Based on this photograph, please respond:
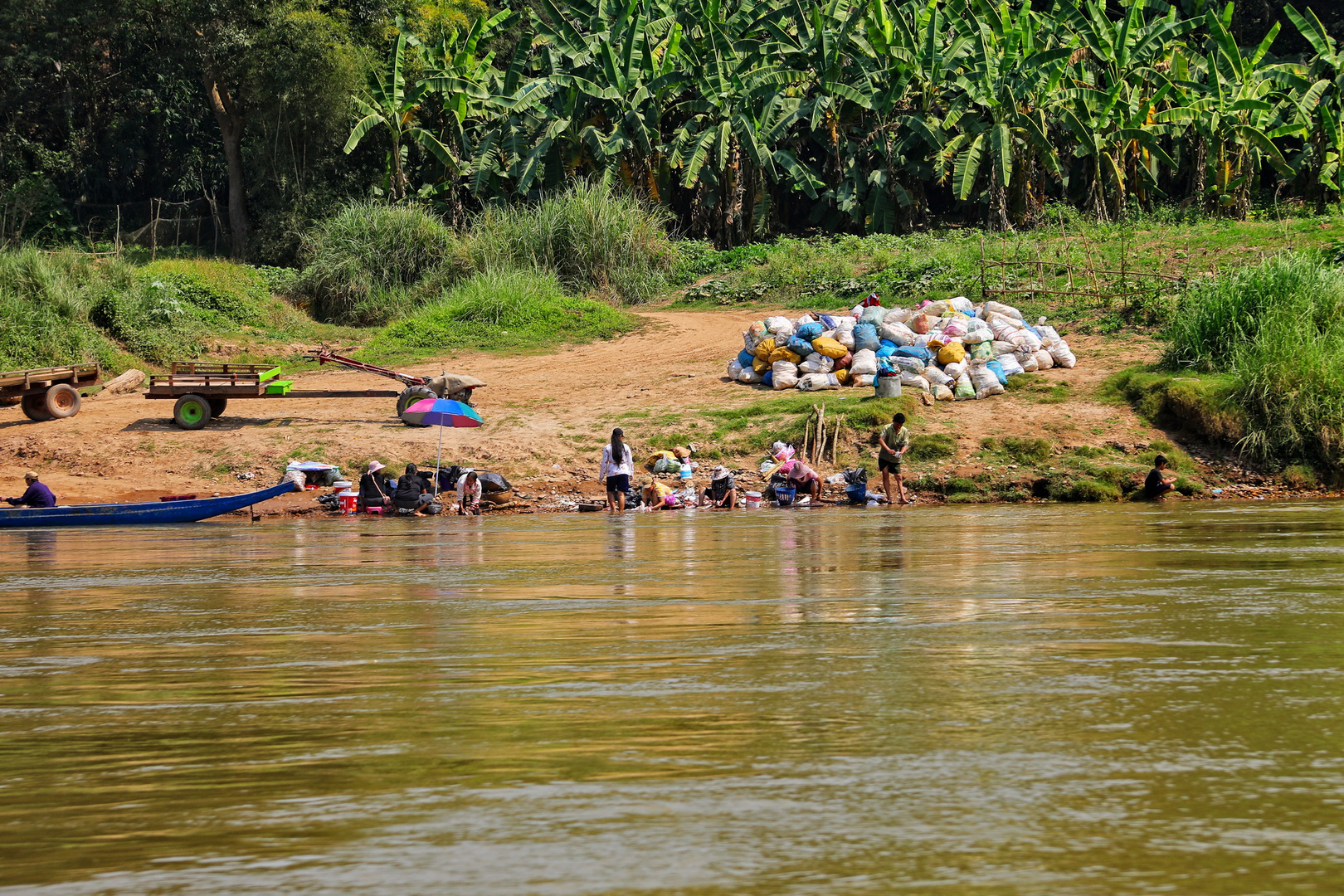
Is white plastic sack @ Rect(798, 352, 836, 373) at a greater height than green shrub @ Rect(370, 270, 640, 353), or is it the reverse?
green shrub @ Rect(370, 270, 640, 353)

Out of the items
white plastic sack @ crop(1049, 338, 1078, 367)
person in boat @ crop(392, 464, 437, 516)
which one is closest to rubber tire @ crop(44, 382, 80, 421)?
person in boat @ crop(392, 464, 437, 516)

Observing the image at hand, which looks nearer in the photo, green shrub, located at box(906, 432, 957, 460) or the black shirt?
the black shirt

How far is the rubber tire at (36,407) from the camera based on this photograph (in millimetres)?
20953

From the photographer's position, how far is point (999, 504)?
55.5 feet

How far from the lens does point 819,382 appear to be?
20.7 m

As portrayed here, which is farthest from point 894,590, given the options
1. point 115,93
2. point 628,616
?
point 115,93

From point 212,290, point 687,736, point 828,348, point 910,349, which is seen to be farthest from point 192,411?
point 687,736

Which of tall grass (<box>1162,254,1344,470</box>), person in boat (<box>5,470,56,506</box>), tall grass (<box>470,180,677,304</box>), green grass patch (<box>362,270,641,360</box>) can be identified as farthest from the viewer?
tall grass (<box>470,180,677,304</box>)

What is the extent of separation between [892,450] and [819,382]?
3924 mm

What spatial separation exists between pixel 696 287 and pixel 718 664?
86.0ft

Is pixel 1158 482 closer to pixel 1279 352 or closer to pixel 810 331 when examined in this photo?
pixel 1279 352

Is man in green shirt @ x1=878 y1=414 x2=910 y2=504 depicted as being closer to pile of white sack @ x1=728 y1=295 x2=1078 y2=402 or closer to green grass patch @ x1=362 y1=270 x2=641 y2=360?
pile of white sack @ x1=728 y1=295 x2=1078 y2=402

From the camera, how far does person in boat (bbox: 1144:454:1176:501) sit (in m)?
16.3

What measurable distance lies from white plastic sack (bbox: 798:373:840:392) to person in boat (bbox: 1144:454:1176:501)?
18.4ft
